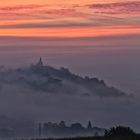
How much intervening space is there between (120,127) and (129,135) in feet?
8.23

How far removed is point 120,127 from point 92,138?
2.84 m

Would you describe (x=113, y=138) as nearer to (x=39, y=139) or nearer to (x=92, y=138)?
(x=92, y=138)

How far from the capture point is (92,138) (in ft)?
143

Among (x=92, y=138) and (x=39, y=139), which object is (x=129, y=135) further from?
(x=39, y=139)

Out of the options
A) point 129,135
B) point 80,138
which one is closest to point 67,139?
point 80,138

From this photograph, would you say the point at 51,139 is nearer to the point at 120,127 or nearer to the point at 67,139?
the point at 67,139

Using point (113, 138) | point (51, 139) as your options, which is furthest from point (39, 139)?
point (113, 138)

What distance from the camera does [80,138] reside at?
1738 inches

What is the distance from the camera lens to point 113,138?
42.3 m

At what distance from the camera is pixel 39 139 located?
147 ft

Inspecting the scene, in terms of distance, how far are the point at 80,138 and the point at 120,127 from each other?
3.01 meters

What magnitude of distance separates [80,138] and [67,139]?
2.47 feet

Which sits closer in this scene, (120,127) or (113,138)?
(113,138)

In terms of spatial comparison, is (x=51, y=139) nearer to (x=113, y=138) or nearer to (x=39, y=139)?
(x=39, y=139)
